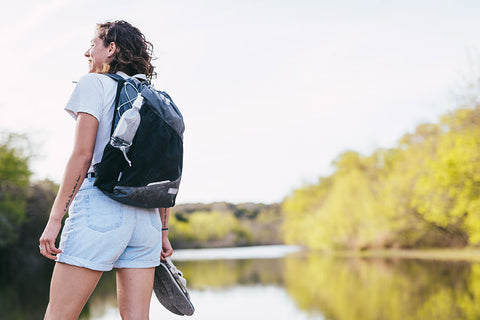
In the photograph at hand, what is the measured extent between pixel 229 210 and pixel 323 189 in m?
13.1

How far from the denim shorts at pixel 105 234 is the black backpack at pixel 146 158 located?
0.13ft

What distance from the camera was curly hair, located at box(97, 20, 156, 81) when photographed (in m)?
1.91

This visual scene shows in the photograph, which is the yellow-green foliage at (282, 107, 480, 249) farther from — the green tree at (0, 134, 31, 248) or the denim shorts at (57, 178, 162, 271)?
the green tree at (0, 134, 31, 248)

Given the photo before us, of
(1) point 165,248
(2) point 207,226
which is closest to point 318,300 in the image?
(1) point 165,248

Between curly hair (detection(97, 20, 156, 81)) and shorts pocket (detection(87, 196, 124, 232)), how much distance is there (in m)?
0.51

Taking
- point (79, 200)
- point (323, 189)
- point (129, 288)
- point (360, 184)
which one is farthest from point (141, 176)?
point (323, 189)

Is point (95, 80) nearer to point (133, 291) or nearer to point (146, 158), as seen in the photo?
point (146, 158)

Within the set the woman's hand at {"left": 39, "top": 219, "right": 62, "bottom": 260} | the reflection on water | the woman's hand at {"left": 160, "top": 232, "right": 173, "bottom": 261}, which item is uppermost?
the woman's hand at {"left": 39, "top": 219, "right": 62, "bottom": 260}

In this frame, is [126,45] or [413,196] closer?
[126,45]

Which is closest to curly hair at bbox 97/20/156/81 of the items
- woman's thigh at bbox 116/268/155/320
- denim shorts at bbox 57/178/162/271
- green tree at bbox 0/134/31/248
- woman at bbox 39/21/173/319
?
woman at bbox 39/21/173/319

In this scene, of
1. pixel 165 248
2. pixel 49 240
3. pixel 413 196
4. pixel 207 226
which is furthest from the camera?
pixel 207 226

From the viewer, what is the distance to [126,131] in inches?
67.9

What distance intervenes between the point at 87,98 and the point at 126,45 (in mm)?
298

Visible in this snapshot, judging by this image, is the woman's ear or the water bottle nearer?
the water bottle
